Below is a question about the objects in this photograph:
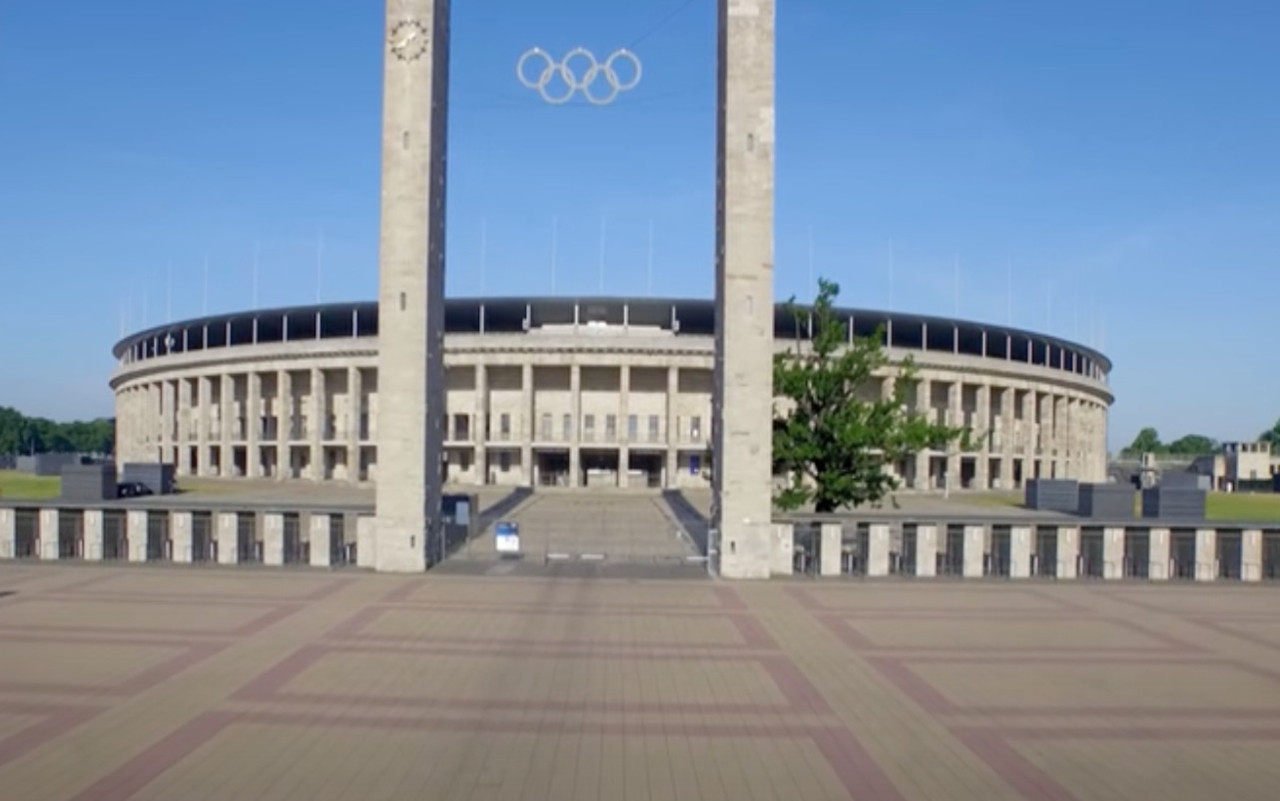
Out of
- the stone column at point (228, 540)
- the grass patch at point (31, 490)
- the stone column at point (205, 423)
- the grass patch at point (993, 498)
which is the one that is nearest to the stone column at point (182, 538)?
the stone column at point (228, 540)

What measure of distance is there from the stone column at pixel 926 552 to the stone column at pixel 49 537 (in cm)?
2610

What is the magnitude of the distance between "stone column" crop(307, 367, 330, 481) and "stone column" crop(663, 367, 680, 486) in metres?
28.8

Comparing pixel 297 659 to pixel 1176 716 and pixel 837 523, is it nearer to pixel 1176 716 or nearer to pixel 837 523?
pixel 1176 716

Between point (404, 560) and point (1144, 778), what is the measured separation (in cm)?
2209

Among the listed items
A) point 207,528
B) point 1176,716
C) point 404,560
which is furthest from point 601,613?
point 207,528

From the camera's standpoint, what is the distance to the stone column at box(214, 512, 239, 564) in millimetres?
32188

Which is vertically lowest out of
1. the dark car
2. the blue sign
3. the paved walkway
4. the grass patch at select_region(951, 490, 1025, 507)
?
the grass patch at select_region(951, 490, 1025, 507)

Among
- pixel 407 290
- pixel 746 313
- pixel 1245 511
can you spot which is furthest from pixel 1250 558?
pixel 1245 511

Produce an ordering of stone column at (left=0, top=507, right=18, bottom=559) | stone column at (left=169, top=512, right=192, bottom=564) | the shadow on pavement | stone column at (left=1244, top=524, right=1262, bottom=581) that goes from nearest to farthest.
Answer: stone column at (left=169, top=512, right=192, bottom=564)
stone column at (left=0, top=507, right=18, bottom=559)
stone column at (left=1244, top=524, right=1262, bottom=581)
the shadow on pavement

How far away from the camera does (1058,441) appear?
105062mm

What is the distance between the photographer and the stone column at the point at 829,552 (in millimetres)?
31656

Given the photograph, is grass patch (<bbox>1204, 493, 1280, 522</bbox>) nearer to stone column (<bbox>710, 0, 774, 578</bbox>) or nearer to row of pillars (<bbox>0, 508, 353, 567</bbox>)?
stone column (<bbox>710, 0, 774, 578</bbox>)

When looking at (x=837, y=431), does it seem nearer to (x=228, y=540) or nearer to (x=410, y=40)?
(x=410, y=40)

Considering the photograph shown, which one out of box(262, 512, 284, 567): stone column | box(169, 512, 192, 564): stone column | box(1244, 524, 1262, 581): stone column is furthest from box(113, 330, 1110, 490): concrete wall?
box(262, 512, 284, 567): stone column
